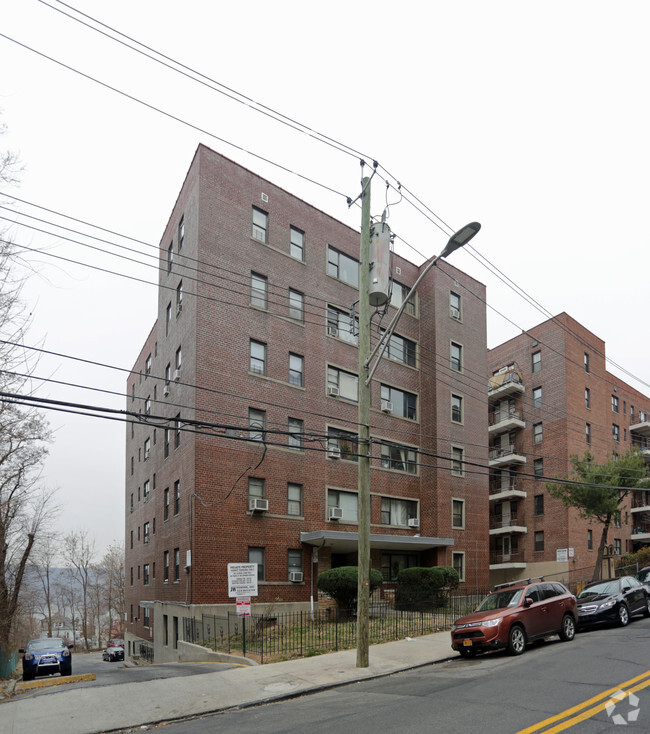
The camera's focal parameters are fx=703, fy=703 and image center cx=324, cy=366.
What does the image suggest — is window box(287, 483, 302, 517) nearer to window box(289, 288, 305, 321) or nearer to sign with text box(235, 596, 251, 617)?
window box(289, 288, 305, 321)

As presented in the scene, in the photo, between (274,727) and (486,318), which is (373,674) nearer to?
(274,727)

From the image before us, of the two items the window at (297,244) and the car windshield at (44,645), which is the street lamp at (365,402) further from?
the car windshield at (44,645)

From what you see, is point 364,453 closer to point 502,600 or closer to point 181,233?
point 502,600

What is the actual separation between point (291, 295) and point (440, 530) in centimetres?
1375

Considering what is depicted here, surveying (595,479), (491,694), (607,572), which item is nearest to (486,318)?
(595,479)

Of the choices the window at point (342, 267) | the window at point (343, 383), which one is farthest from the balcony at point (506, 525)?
the window at point (342, 267)

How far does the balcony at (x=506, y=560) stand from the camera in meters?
47.0

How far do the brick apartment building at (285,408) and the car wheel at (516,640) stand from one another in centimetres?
889

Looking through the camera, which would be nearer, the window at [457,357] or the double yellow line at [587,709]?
the double yellow line at [587,709]

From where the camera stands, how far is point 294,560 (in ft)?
95.2

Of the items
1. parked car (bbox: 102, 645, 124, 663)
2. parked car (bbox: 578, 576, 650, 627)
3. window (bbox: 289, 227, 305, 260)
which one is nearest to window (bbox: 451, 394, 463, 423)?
window (bbox: 289, 227, 305, 260)

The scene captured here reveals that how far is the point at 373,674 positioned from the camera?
14883 mm

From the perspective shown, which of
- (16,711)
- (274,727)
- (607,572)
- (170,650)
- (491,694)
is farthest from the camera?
(607,572)

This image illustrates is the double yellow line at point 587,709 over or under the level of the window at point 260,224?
under
